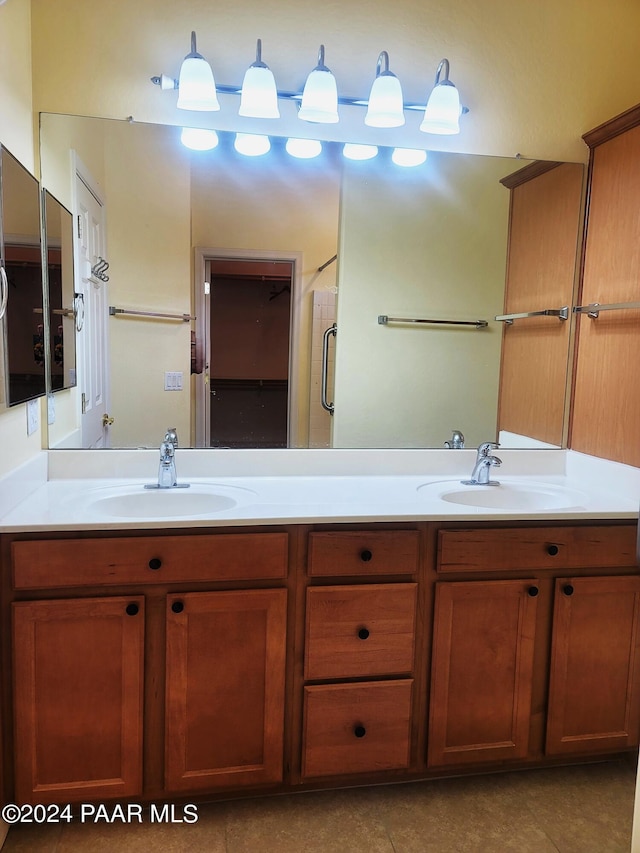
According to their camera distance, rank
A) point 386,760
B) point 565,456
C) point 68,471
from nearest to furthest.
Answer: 1. point 386,760
2. point 68,471
3. point 565,456

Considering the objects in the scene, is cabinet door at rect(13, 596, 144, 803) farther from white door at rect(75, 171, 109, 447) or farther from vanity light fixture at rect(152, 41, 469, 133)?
vanity light fixture at rect(152, 41, 469, 133)

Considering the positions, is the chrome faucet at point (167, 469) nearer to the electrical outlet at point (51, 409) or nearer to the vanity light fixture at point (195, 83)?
the electrical outlet at point (51, 409)

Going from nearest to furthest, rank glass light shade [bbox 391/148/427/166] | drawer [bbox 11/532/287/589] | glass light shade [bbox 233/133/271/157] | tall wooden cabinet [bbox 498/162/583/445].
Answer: drawer [bbox 11/532/287/589]
glass light shade [bbox 233/133/271/157]
glass light shade [bbox 391/148/427/166]
tall wooden cabinet [bbox 498/162/583/445]

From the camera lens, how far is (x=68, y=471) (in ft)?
6.19

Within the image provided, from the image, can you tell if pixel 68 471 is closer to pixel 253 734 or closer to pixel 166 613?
pixel 166 613

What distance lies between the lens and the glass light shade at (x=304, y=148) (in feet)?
6.40

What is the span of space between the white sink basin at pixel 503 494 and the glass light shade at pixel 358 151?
3.80ft

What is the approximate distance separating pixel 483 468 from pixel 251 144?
4.47 feet

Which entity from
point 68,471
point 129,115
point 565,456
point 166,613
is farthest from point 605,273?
point 68,471

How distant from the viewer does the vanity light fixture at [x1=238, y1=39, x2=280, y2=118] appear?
5.88 feet

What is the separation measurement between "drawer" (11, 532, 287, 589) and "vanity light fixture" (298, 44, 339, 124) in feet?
4.38

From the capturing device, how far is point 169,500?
1.78m

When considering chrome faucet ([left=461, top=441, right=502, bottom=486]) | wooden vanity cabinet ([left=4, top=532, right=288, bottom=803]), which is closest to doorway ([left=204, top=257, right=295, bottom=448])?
wooden vanity cabinet ([left=4, top=532, right=288, bottom=803])

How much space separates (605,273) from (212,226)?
1.39 meters
